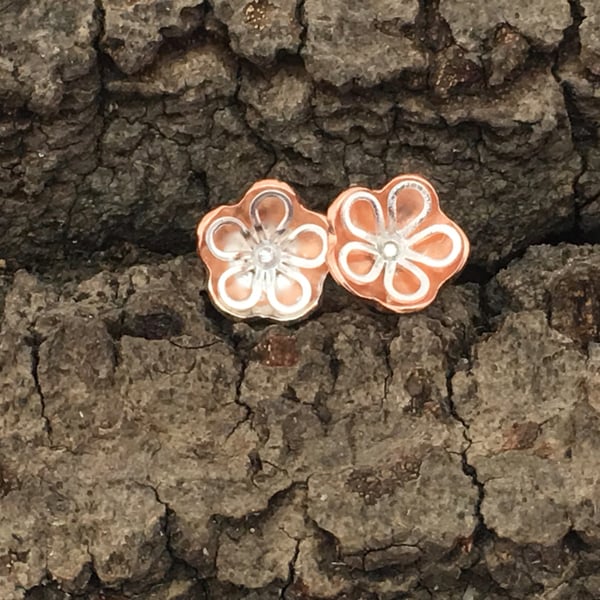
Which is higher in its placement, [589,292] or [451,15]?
[451,15]

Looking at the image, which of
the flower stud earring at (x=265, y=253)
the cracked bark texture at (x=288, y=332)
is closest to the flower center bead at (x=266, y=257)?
the flower stud earring at (x=265, y=253)

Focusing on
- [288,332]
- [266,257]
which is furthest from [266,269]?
[288,332]

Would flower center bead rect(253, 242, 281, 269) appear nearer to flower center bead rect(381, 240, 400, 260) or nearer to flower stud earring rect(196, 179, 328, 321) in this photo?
flower stud earring rect(196, 179, 328, 321)

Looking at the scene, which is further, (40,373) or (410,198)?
(410,198)

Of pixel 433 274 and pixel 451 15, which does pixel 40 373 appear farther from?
pixel 451 15

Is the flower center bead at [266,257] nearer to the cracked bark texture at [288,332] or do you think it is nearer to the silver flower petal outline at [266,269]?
the silver flower petal outline at [266,269]

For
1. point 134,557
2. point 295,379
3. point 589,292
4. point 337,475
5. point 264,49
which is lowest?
point 134,557

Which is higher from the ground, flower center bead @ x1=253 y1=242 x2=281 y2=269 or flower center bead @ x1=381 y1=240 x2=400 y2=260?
flower center bead @ x1=381 y1=240 x2=400 y2=260

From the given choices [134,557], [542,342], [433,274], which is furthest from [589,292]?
[134,557]

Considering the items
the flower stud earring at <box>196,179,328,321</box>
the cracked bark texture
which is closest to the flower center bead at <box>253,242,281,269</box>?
the flower stud earring at <box>196,179,328,321</box>
